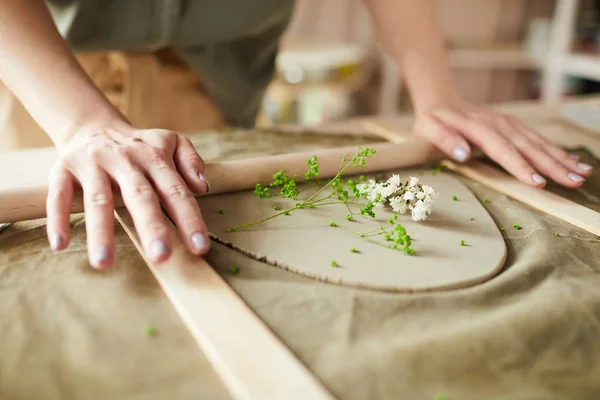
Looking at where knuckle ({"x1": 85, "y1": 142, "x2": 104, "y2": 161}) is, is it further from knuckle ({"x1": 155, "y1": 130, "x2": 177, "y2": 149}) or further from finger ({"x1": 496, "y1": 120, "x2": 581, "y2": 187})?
finger ({"x1": 496, "y1": 120, "x2": 581, "y2": 187})

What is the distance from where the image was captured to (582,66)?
283cm

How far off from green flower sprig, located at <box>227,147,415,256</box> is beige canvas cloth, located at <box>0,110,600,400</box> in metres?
0.10

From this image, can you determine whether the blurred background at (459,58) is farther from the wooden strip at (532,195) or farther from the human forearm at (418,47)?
the wooden strip at (532,195)

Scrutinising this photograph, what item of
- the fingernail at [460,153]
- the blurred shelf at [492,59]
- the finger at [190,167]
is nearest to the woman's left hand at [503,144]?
the fingernail at [460,153]

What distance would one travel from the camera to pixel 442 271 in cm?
58

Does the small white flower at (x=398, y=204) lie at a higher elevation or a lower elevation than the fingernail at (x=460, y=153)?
higher

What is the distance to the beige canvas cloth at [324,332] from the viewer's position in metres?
0.43

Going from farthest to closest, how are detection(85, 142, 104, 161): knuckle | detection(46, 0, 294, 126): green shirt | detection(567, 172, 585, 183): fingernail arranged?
1. detection(46, 0, 294, 126): green shirt
2. detection(567, 172, 585, 183): fingernail
3. detection(85, 142, 104, 161): knuckle

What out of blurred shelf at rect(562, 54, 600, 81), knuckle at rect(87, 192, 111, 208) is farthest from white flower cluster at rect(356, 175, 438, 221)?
blurred shelf at rect(562, 54, 600, 81)

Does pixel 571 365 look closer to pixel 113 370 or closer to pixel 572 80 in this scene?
pixel 113 370

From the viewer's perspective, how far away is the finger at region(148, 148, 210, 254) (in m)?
0.58

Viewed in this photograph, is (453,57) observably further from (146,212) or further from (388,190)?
(146,212)

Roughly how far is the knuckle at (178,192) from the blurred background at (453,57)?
7.83ft

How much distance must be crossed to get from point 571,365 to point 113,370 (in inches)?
15.9
